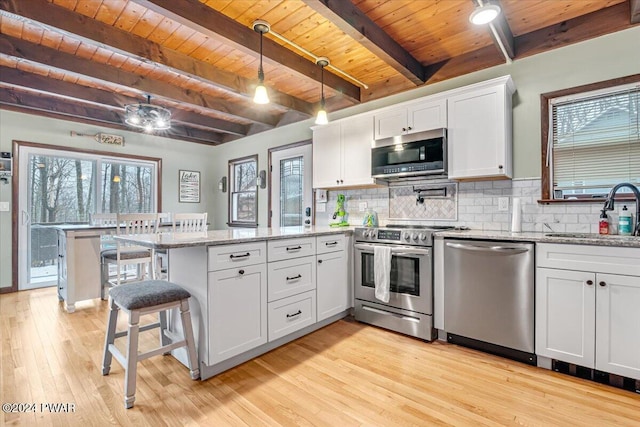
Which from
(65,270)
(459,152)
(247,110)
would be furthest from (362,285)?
(65,270)

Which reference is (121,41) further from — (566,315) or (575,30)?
(566,315)

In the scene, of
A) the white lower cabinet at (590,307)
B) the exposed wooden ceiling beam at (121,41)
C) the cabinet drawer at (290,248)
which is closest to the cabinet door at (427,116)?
the white lower cabinet at (590,307)

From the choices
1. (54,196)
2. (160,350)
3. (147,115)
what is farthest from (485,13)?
(54,196)

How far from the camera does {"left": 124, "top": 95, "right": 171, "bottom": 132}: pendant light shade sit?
12.1ft

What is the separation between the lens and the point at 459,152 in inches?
111

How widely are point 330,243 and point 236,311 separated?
1.14m

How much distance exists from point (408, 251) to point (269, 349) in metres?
1.43

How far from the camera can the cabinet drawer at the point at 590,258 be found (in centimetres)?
189

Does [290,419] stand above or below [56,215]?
below

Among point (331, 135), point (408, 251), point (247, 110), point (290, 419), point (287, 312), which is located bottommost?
point (290, 419)

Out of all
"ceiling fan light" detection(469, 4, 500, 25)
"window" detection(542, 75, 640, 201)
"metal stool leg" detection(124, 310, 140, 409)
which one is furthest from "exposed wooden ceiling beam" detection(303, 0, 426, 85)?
"metal stool leg" detection(124, 310, 140, 409)

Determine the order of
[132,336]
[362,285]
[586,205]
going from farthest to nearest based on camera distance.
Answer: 1. [362,285]
2. [586,205]
3. [132,336]

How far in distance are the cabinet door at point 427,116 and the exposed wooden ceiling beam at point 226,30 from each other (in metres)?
1.06

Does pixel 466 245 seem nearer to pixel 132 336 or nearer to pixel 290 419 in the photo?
pixel 290 419
